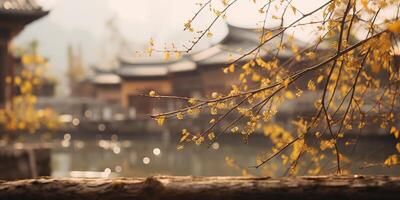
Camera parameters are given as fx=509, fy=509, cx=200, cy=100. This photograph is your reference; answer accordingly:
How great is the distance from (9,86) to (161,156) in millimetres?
9755

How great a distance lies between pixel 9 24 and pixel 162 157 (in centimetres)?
1053

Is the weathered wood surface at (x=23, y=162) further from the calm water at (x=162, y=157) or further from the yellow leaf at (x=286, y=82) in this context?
the yellow leaf at (x=286, y=82)

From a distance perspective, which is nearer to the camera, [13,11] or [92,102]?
[13,11]

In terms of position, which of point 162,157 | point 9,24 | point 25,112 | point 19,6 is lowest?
point 162,157

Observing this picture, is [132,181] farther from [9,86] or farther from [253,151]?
[253,151]

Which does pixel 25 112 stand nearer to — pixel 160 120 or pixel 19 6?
pixel 19 6

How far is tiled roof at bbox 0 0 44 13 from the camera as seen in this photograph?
42.7 feet

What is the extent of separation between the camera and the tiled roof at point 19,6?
42.7 ft

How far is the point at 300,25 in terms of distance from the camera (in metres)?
3.28

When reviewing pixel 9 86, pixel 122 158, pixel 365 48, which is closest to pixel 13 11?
pixel 9 86

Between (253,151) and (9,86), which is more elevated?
(9,86)

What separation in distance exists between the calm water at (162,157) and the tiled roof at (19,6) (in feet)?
19.3

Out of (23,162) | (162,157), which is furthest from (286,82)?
(162,157)

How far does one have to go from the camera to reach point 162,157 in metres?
22.5
